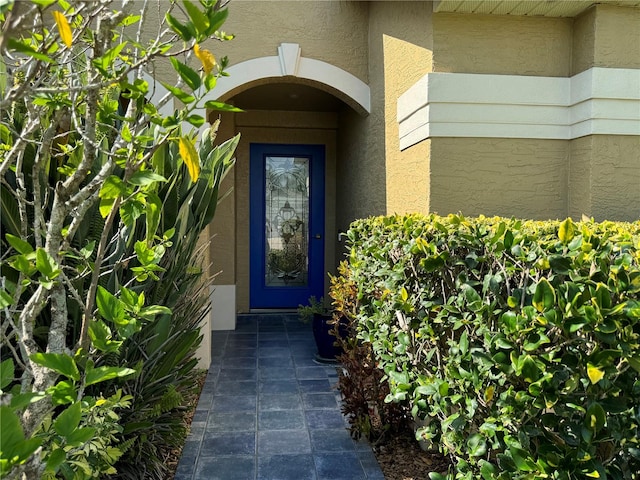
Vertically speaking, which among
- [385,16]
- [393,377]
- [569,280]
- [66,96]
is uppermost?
[385,16]

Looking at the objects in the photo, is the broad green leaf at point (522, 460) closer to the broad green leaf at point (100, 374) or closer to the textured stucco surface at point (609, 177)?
the broad green leaf at point (100, 374)

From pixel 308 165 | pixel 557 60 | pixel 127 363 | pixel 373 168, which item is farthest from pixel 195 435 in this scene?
pixel 308 165

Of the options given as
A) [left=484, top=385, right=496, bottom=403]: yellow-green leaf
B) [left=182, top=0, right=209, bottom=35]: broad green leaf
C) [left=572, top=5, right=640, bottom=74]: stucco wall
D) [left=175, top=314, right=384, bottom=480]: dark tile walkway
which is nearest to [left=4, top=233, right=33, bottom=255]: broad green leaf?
[left=182, top=0, right=209, bottom=35]: broad green leaf

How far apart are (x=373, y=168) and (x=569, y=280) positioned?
11.4ft

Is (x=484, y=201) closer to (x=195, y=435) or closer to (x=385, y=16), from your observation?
(x=385, y=16)

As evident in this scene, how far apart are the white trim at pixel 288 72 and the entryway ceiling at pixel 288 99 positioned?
1053 mm

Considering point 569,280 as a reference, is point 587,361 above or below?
below

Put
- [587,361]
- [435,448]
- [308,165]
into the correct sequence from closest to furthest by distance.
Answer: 1. [587,361]
2. [435,448]
3. [308,165]

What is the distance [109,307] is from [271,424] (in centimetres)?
266

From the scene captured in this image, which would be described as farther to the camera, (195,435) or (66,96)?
(195,435)

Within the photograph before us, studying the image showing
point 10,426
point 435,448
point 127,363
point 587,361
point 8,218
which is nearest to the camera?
point 10,426

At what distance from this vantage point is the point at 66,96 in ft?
4.89

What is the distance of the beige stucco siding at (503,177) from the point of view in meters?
3.46

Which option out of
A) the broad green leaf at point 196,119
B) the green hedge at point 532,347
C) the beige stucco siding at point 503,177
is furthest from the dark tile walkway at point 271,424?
the broad green leaf at point 196,119
